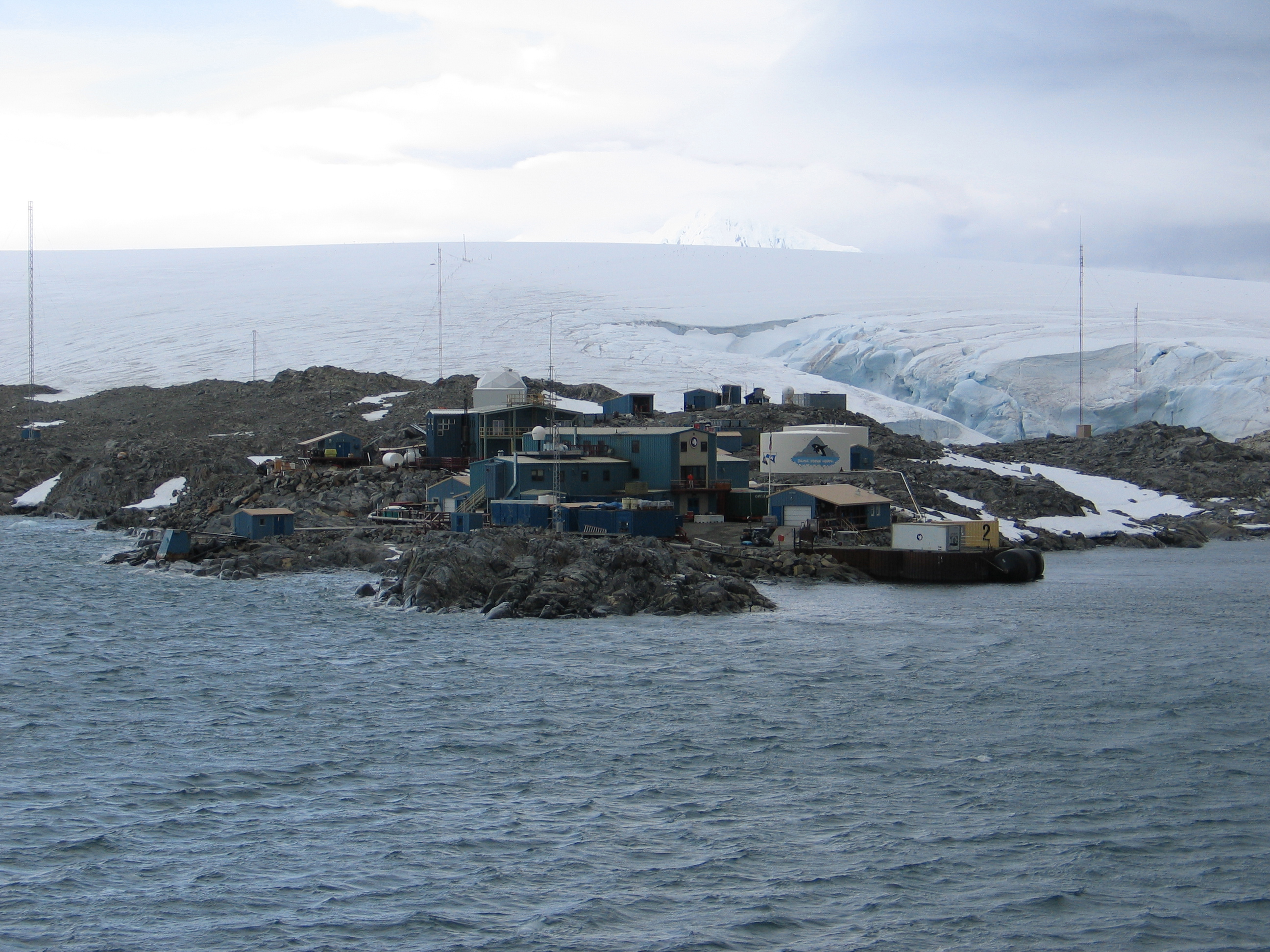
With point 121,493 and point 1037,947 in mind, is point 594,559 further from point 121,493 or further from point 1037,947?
point 121,493

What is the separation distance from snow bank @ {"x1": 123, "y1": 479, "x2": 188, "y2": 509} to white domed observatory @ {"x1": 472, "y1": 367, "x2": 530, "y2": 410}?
10837 millimetres

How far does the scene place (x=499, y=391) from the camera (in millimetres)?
45719

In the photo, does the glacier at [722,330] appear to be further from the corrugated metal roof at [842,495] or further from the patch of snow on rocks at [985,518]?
the corrugated metal roof at [842,495]

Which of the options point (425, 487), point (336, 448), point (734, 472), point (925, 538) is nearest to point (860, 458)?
point (734, 472)

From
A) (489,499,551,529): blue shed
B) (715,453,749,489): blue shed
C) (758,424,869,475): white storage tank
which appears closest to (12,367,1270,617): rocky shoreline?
(758,424,869,475): white storage tank

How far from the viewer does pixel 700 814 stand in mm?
13047

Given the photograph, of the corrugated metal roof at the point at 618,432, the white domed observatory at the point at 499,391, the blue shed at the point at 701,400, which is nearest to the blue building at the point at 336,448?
the white domed observatory at the point at 499,391

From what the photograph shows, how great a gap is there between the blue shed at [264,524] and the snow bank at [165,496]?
411 inches

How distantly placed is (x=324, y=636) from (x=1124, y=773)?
46.4 ft

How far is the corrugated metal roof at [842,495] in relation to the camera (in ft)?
114

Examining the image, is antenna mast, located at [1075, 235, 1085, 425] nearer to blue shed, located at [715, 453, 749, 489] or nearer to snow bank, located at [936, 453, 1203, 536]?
snow bank, located at [936, 453, 1203, 536]

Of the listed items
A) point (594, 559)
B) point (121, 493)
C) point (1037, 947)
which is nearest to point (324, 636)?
point (594, 559)

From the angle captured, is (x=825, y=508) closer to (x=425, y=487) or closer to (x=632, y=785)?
(x=425, y=487)

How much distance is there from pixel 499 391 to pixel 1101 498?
2196 centimetres
